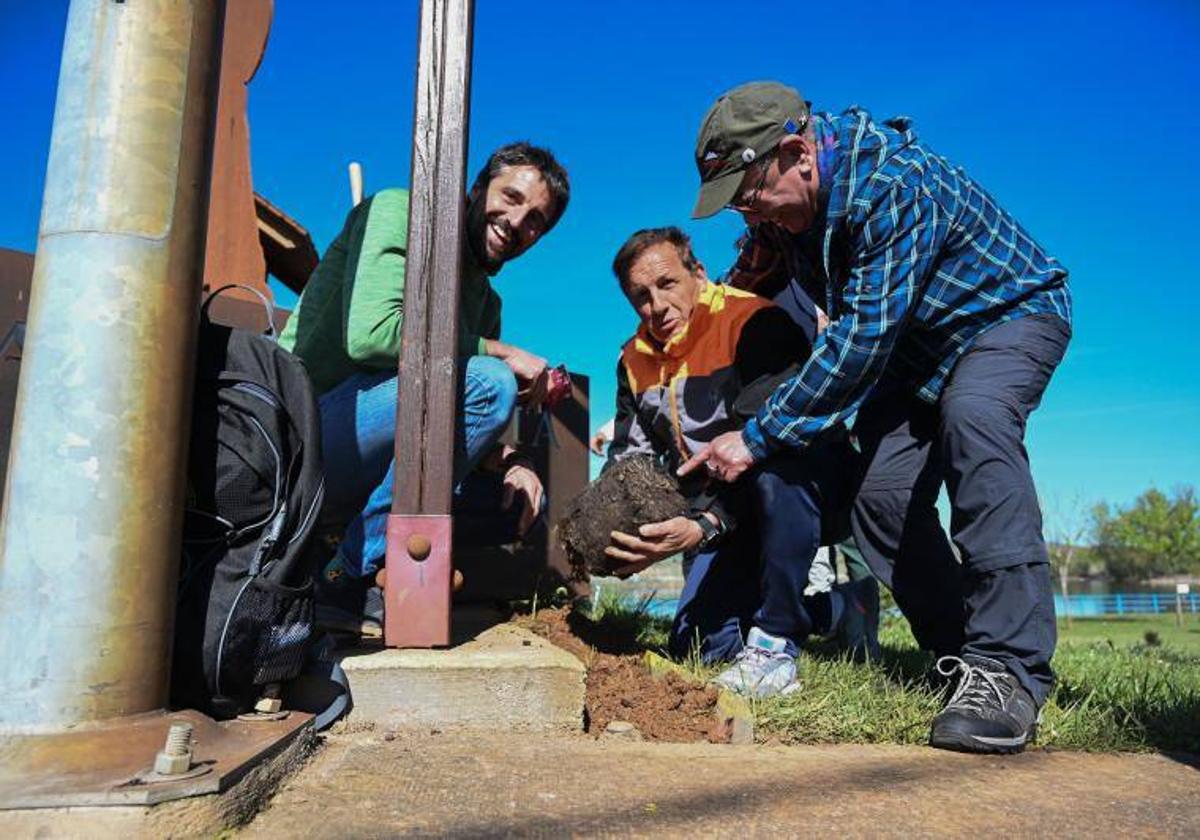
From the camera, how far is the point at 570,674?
2.10 meters

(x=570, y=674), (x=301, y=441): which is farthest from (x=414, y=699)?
(x=301, y=441)

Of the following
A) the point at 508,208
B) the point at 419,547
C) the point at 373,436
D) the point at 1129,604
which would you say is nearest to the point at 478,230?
the point at 508,208

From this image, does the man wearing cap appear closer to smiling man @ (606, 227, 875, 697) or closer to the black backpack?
smiling man @ (606, 227, 875, 697)

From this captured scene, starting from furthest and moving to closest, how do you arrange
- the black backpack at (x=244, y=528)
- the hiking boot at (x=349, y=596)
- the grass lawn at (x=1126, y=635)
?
the grass lawn at (x=1126, y=635)
the hiking boot at (x=349, y=596)
the black backpack at (x=244, y=528)

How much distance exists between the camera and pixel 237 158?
4707 millimetres

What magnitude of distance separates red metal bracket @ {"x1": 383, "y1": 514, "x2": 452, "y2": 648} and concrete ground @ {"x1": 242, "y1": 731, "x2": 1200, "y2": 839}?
268 mm

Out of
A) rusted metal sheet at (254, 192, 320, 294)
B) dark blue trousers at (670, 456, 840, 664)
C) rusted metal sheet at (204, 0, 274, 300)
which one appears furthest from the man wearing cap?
rusted metal sheet at (254, 192, 320, 294)

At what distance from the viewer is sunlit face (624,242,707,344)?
10.5ft

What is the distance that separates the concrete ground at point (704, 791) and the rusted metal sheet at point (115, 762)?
0.11 m

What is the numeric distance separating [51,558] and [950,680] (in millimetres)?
2178

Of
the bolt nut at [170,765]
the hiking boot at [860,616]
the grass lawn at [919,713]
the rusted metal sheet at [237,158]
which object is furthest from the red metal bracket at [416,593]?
the rusted metal sheet at [237,158]

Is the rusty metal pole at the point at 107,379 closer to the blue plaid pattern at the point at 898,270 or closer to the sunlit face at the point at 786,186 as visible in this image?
the sunlit face at the point at 786,186

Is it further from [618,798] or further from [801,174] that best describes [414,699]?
[801,174]

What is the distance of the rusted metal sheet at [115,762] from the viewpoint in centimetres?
117
